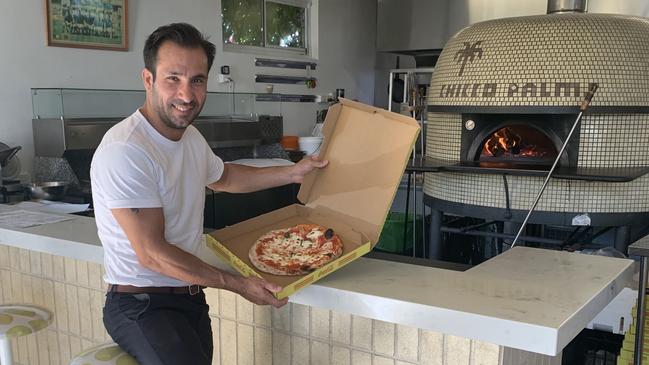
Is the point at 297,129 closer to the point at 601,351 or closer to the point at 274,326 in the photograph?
the point at 601,351

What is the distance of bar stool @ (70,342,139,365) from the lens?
1279 mm

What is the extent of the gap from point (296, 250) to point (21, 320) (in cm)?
88

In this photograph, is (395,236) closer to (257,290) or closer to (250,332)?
(250,332)

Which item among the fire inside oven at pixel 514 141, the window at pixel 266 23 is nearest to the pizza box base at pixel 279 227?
the fire inside oven at pixel 514 141

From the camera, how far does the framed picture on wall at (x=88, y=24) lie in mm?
3701

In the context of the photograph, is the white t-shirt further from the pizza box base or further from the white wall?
the white wall

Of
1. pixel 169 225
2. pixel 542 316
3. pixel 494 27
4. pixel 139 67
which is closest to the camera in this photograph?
pixel 542 316

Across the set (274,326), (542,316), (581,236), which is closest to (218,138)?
(581,236)

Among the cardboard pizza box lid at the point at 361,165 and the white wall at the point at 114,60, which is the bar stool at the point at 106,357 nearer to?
the cardboard pizza box lid at the point at 361,165

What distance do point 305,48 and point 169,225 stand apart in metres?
4.97

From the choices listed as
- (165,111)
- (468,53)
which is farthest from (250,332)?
(468,53)

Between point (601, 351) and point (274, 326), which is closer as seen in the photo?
point (274, 326)

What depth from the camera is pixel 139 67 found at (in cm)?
427

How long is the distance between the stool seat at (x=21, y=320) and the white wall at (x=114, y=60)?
84.8 inches
